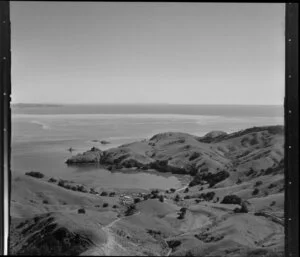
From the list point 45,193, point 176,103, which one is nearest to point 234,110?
point 176,103

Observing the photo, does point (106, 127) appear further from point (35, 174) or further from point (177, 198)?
point (177, 198)

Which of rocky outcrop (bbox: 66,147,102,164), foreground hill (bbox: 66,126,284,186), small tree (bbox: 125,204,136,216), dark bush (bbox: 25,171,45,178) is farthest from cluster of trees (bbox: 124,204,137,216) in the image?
dark bush (bbox: 25,171,45,178)

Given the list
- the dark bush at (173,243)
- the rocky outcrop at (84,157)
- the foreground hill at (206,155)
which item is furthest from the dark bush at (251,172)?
the rocky outcrop at (84,157)

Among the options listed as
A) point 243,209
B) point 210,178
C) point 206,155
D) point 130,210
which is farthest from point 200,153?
point 130,210

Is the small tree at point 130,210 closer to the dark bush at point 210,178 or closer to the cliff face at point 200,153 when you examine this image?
the cliff face at point 200,153

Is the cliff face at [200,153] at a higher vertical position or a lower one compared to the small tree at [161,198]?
higher

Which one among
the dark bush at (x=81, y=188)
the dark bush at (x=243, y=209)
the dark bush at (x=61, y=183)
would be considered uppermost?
the dark bush at (x=61, y=183)

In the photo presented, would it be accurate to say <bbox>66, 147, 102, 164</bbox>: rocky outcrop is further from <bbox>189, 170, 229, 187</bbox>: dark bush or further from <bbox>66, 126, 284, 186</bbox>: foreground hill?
<bbox>189, 170, 229, 187</bbox>: dark bush
